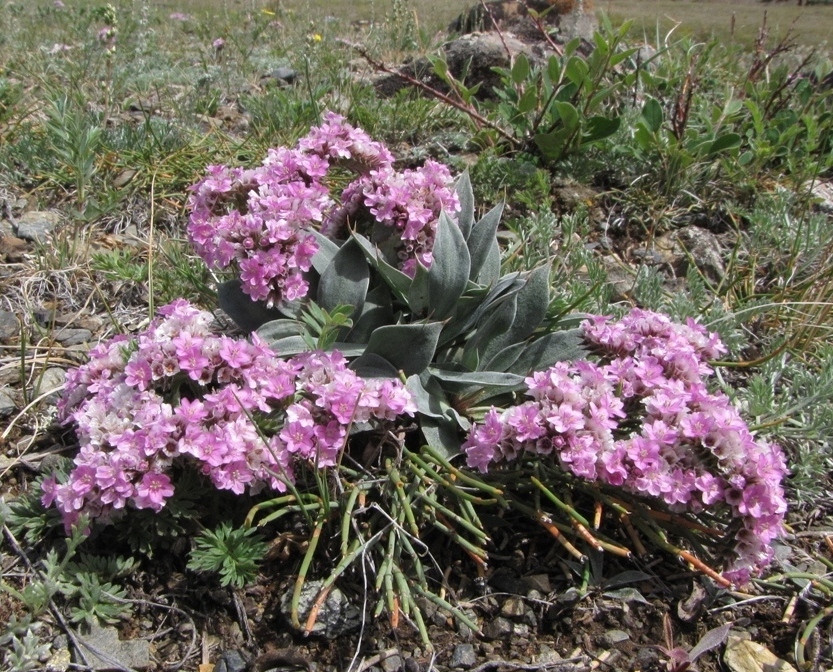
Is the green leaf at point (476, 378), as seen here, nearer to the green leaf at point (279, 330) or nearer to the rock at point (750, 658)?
the green leaf at point (279, 330)

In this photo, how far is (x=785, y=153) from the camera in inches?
164

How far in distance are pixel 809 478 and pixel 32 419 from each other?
9.25 ft

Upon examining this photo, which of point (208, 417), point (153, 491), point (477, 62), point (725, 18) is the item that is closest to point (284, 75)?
point (477, 62)

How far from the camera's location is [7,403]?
2.76m

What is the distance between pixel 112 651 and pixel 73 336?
61.6 inches

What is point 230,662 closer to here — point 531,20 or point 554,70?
point 554,70

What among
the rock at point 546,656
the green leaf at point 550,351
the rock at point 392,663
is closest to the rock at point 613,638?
the rock at point 546,656

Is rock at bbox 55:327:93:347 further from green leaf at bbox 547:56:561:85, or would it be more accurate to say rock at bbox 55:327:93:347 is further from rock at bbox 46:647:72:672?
green leaf at bbox 547:56:561:85

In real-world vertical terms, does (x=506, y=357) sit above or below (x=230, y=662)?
above

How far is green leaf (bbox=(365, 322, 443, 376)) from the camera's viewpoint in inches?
91.7

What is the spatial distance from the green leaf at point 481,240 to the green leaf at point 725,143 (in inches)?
71.3

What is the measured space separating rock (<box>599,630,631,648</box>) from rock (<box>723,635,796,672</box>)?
287mm

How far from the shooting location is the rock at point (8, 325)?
10.1 feet

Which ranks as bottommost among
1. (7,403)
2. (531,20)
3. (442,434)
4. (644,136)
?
(7,403)
